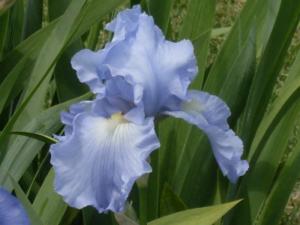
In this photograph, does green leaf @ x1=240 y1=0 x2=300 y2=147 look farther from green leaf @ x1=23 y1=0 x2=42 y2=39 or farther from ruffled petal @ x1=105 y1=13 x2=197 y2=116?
green leaf @ x1=23 y1=0 x2=42 y2=39

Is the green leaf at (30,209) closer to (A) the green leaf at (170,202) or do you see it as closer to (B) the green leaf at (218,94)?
(A) the green leaf at (170,202)

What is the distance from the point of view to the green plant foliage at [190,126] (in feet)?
3.74

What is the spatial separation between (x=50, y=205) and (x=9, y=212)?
332mm

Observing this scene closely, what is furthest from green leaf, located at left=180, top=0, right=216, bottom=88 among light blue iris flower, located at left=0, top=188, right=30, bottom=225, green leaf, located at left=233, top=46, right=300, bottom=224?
light blue iris flower, located at left=0, top=188, right=30, bottom=225

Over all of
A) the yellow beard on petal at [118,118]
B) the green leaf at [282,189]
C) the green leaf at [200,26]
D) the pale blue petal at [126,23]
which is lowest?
the green leaf at [282,189]

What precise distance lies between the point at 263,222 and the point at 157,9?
1.33ft

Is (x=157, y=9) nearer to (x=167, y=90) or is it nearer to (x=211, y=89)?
(x=211, y=89)

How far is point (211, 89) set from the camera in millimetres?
1274

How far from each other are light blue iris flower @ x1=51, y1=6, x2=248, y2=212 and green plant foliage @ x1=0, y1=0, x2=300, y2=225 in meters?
0.06

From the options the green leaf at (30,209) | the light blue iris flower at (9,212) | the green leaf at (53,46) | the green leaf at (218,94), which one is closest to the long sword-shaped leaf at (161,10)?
the green leaf at (218,94)

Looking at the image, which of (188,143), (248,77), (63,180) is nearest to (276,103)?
(248,77)

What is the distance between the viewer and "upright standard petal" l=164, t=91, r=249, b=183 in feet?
3.25

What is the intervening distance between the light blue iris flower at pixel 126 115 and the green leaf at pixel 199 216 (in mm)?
65

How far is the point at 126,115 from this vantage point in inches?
38.9
